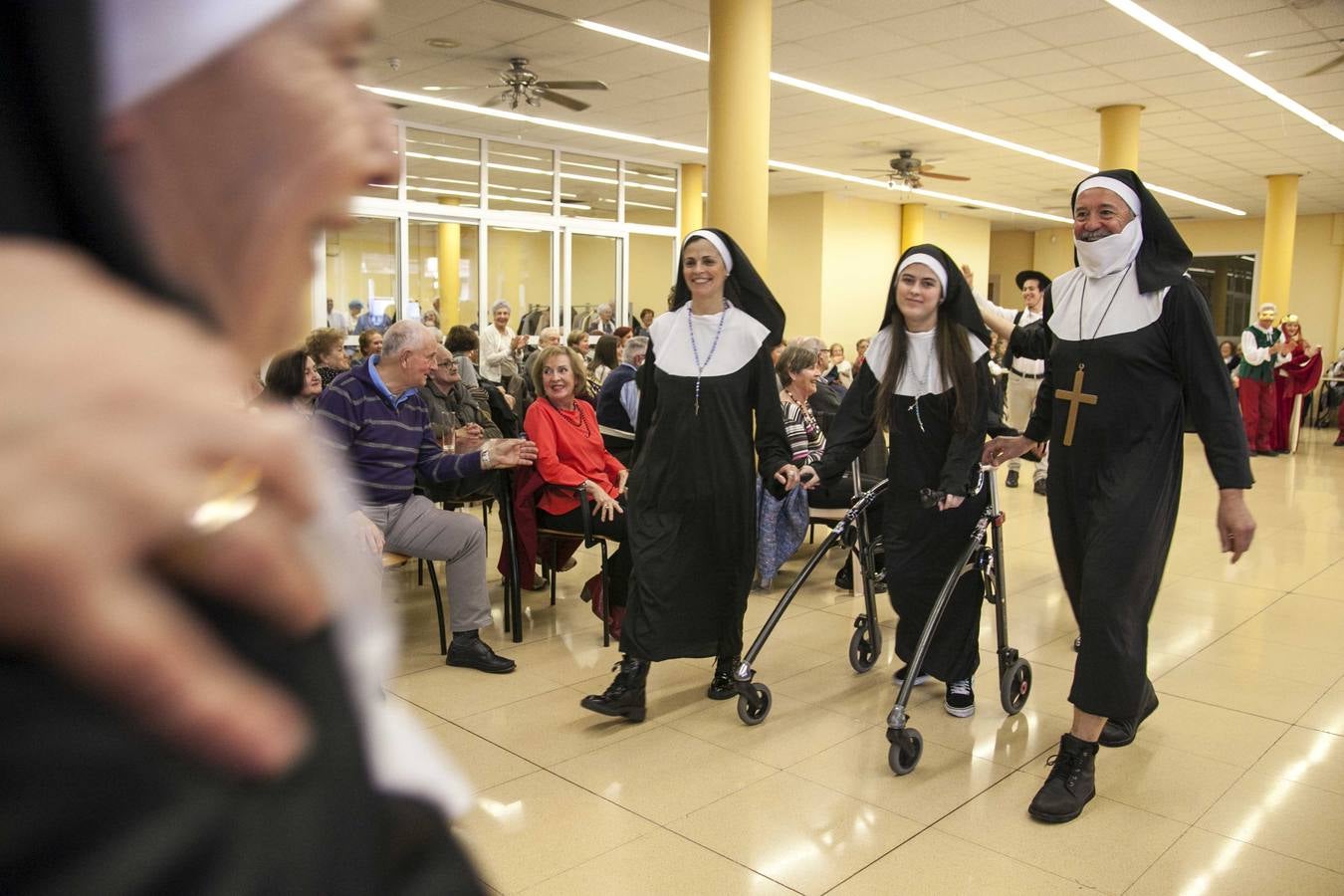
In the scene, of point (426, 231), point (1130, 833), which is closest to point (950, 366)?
point (1130, 833)

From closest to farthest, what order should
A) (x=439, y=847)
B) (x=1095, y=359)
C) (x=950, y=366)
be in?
(x=439, y=847) → (x=1095, y=359) → (x=950, y=366)

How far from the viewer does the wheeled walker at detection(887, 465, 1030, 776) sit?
10.9 feet

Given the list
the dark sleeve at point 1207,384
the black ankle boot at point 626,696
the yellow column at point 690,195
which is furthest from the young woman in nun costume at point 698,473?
the yellow column at point 690,195

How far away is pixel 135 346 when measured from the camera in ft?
0.96

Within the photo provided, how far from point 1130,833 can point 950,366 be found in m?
1.57

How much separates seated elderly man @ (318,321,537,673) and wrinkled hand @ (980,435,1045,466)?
5.77 ft

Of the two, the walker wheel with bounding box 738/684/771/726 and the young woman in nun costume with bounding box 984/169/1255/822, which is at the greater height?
the young woman in nun costume with bounding box 984/169/1255/822

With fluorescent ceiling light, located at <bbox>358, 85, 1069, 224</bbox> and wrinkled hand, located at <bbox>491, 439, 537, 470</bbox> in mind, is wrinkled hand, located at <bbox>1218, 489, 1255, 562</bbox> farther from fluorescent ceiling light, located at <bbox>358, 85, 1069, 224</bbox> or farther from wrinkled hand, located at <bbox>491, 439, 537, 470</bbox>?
fluorescent ceiling light, located at <bbox>358, 85, 1069, 224</bbox>

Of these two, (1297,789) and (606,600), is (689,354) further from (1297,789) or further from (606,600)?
(1297,789)

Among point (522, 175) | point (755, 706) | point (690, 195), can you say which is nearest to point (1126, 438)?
point (755, 706)

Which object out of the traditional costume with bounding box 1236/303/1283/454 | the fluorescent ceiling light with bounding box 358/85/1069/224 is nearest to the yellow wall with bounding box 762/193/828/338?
the fluorescent ceiling light with bounding box 358/85/1069/224

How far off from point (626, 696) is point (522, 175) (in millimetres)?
12907

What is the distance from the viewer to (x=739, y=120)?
6691 mm

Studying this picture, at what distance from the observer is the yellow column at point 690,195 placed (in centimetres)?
1559
